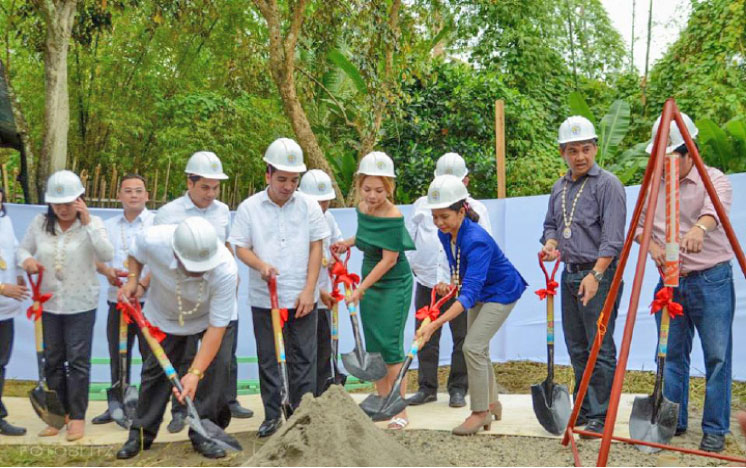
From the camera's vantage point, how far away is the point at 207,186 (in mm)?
5223

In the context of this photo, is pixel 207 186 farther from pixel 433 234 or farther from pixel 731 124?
pixel 731 124

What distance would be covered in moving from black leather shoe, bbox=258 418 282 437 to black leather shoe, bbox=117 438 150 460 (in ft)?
2.33

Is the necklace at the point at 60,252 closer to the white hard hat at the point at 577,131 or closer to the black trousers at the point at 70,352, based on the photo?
the black trousers at the point at 70,352

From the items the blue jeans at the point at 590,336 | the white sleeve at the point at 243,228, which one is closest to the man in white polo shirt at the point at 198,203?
the white sleeve at the point at 243,228

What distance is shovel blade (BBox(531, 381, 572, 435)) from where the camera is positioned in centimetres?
483

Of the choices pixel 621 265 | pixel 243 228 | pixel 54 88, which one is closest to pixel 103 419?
pixel 243 228

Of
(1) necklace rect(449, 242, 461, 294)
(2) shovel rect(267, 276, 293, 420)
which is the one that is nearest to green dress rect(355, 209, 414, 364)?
(1) necklace rect(449, 242, 461, 294)

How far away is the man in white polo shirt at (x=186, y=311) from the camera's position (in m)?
3.92

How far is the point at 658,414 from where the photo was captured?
3938 millimetres

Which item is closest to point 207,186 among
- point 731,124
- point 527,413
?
point 527,413

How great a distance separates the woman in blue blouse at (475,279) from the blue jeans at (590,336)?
311 millimetres

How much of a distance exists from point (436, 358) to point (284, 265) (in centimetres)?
166

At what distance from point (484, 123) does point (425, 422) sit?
641 cm

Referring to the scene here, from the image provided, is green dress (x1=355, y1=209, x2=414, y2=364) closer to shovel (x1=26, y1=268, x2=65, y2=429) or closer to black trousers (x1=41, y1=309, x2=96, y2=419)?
black trousers (x1=41, y1=309, x2=96, y2=419)
